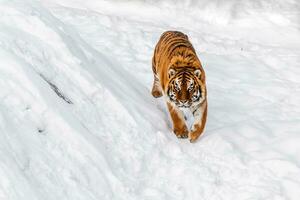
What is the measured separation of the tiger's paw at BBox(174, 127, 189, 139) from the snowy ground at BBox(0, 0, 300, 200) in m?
0.07

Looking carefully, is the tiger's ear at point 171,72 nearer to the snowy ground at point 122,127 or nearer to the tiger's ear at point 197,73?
the tiger's ear at point 197,73

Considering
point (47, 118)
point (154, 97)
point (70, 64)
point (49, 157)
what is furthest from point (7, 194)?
point (154, 97)

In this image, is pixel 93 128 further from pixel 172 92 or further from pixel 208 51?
pixel 208 51

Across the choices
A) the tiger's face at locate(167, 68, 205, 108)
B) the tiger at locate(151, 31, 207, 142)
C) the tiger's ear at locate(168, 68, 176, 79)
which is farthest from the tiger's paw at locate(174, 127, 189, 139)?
the tiger's ear at locate(168, 68, 176, 79)

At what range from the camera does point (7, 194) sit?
132 inches

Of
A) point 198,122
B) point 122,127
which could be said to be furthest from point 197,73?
point 122,127

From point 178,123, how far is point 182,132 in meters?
0.10

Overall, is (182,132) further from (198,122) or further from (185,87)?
(185,87)

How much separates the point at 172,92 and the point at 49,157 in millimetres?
1719

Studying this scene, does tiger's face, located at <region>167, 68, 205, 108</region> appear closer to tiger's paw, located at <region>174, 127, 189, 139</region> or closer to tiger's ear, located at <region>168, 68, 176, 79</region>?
tiger's ear, located at <region>168, 68, 176, 79</region>

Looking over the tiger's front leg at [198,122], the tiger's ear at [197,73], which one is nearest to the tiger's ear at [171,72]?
the tiger's ear at [197,73]

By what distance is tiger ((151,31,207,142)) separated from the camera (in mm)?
5328

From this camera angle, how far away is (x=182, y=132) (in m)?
5.56

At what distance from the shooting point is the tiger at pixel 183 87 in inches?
210
